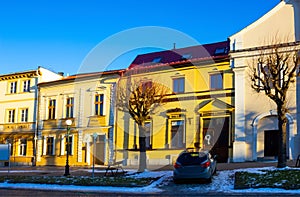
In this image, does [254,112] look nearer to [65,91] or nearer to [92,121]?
[92,121]

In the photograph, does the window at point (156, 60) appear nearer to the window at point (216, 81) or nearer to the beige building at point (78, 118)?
the beige building at point (78, 118)

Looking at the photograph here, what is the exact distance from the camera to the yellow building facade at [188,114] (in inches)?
1168

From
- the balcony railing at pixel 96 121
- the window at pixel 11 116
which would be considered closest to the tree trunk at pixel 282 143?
the balcony railing at pixel 96 121

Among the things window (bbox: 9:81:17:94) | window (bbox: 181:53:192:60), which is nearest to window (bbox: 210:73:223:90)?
window (bbox: 181:53:192:60)

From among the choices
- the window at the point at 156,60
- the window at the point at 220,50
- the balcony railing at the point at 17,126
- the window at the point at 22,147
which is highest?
the window at the point at 220,50

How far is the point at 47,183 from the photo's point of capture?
768 inches

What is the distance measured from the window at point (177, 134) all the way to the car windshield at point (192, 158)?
12.6 m

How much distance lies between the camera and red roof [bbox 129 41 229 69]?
3309 cm

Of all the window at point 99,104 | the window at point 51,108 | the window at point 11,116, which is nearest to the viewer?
the window at point 99,104

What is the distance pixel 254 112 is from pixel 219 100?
9.07ft

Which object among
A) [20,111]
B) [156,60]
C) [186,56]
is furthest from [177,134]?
[20,111]

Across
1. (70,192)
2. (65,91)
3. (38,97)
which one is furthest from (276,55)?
(38,97)

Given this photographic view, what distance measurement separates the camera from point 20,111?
40.4 meters

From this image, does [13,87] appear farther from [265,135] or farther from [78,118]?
[265,135]
